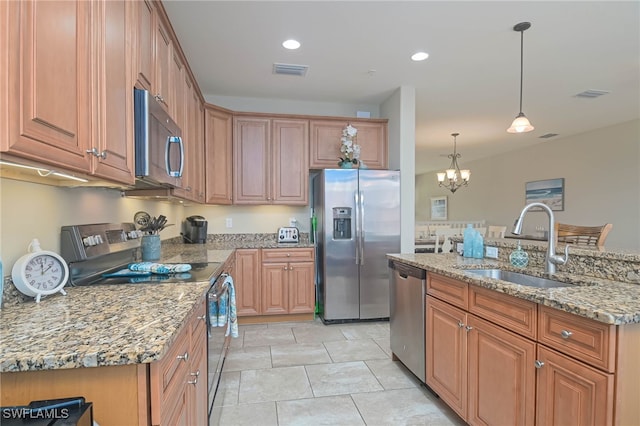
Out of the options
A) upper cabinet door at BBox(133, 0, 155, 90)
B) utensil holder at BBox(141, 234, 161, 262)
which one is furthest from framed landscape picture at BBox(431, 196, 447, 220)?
upper cabinet door at BBox(133, 0, 155, 90)

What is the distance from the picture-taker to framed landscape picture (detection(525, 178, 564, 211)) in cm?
620

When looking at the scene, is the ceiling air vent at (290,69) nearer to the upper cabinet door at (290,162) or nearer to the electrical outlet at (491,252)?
the upper cabinet door at (290,162)

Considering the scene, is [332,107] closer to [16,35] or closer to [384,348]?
[384,348]

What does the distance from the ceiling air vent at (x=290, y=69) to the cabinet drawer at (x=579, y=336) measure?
2880 millimetres

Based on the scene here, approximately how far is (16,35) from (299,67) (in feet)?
9.08

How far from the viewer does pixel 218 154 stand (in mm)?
3840

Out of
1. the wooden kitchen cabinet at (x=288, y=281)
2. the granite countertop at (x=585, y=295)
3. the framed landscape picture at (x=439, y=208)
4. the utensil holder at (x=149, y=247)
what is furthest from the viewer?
the framed landscape picture at (x=439, y=208)

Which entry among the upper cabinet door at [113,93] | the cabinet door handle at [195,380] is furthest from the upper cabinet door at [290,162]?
the cabinet door handle at [195,380]

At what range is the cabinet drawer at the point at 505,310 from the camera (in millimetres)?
1437

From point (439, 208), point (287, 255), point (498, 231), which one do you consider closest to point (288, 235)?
point (287, 255)

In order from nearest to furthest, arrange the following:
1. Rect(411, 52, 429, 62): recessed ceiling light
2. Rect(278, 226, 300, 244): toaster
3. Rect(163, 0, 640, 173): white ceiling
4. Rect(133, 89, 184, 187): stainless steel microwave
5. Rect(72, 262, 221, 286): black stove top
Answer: Rect(133, 89, 184, 187): stainless steel microwave < Rect(72, 262, 221, 286): black stove top < Rect(163, 0, 640, 173): white ceiling < Rect(411, 52, 429, 62): recessed ceiling light < Rect(278, 226, 300, 244): toaster

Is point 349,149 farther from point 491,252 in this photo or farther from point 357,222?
point 491,252

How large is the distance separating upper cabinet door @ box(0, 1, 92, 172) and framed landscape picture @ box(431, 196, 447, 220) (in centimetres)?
1017

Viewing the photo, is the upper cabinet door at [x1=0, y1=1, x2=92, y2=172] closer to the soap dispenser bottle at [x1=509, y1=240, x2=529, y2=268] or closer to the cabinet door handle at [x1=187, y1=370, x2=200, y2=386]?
the cabinet door handle at [x1=187, y1=370, x2=200, y2=386]
